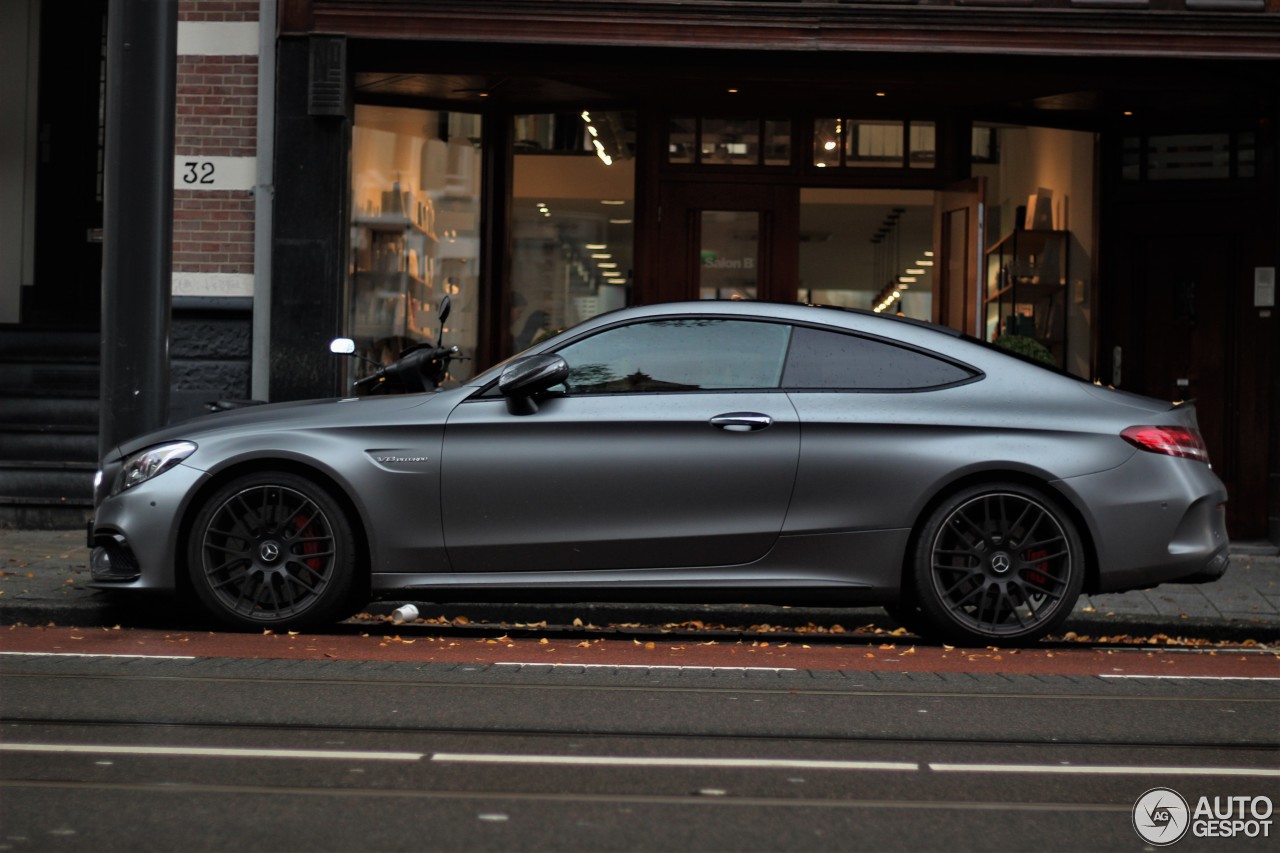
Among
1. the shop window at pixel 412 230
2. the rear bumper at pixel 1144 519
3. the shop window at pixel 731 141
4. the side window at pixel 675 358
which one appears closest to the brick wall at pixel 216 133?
the shop window at pixel 412 230

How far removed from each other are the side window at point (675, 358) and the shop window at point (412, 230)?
5470mm

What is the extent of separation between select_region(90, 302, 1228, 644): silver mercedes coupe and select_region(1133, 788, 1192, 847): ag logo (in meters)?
2.72

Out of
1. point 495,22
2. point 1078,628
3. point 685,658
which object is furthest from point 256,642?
point 495,22

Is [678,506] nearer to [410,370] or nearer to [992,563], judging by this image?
[992,563]

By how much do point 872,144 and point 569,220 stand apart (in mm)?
2404

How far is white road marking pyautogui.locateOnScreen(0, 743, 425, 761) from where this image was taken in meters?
4.88

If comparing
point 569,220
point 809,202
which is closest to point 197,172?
point 569,220

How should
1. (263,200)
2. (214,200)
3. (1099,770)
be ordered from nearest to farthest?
(1099,770) → (263,200) → (214,200)

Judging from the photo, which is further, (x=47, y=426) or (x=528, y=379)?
(x=47, y=426)

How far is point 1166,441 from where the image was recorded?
24.2 feet

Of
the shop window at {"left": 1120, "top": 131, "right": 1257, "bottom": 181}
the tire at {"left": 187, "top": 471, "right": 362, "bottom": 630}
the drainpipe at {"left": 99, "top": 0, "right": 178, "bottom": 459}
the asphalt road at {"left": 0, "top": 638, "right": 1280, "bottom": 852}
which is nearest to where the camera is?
the asphalt road at {"left": 0, "top": 638, "right": 1280, "bottom": 852}

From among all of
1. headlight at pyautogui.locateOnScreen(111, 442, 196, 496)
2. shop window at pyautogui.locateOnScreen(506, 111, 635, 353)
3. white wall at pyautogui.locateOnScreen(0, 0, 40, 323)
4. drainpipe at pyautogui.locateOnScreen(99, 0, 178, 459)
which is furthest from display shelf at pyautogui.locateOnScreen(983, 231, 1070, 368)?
headlight at pyautogui.locateOnScreen(111, 442, 196, 496)

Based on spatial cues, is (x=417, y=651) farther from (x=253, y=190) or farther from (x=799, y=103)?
(x=799, y=103)

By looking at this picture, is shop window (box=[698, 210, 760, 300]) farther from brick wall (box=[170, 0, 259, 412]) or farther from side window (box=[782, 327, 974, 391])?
side window (box=[782, 327, 974, 391])
